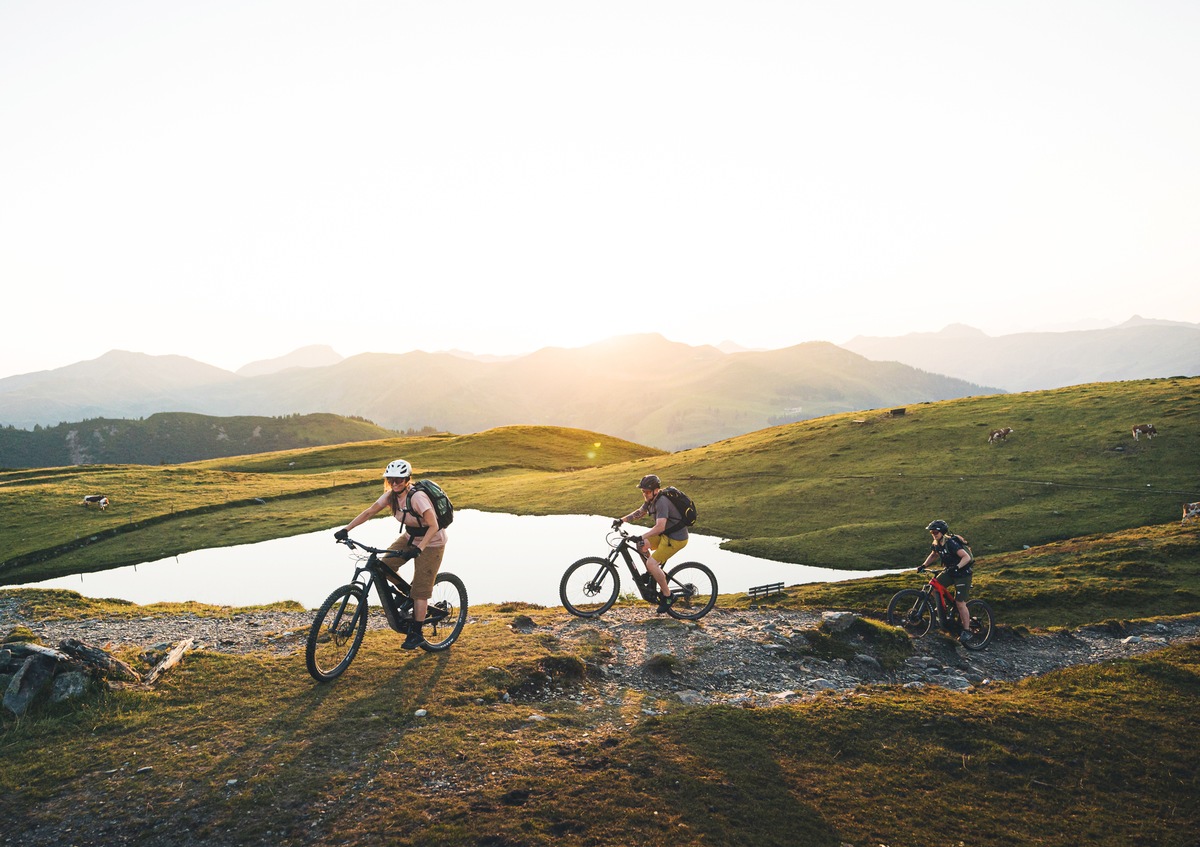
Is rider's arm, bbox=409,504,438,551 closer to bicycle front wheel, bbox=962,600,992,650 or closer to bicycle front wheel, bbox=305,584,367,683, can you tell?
bicycle front wheel, bbox=305,584,367,683

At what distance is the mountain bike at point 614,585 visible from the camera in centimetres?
1748

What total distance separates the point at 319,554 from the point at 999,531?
41.1 m

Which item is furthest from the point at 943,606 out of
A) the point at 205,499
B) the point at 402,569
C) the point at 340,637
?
the point at 205,499

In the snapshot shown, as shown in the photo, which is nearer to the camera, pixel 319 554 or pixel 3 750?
pixel 3 750

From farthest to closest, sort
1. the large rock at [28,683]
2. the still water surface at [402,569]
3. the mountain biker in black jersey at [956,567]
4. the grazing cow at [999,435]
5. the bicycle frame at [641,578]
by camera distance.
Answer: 1. the grazing cow at [999,435]
2. the still water surface at [402,569]
3. the bicycle frame at [641,578]
4. the mountain biker in black jersey at [956,567]
5. the large rock at [28,683]

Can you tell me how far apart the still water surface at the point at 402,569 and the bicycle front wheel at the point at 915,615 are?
39.0 feet

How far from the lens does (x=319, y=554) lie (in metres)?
40.3

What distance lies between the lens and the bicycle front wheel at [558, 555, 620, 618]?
17.8 m

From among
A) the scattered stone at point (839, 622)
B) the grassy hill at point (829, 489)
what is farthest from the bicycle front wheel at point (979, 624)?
the grassy hill at point (829, 489)

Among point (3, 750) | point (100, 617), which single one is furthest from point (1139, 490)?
point (100, 617)

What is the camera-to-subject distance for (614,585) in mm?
18031

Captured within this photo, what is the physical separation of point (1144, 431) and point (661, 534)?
4914 cm

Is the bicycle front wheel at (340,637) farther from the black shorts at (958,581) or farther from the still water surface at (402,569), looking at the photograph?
the still water surface at (402,569)

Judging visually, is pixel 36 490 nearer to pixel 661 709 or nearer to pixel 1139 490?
pixel 661 709
